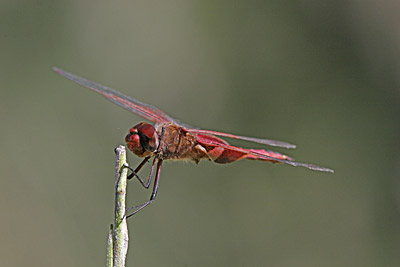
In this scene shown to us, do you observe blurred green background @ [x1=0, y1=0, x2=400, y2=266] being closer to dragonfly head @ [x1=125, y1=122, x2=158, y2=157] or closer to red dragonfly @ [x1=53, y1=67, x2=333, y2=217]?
red dragonfly @ [x1=53, y1=67, x2=333, y2=217]

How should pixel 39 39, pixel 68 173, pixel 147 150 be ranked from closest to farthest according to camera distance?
pixel 147 150, pixel 68 173, pixel 39 39

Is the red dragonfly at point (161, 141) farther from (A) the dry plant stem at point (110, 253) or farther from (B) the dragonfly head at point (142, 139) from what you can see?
(A) the dry plant stem at point (110, 253)

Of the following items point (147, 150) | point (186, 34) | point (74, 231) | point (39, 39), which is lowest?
point (74, 231)

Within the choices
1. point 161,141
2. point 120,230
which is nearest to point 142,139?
point 161,141

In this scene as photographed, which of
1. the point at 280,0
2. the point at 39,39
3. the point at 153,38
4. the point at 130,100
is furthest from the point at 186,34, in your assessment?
the point at 130,100

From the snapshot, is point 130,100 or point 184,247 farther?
point 184,247

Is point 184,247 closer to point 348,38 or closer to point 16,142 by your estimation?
point 16,142

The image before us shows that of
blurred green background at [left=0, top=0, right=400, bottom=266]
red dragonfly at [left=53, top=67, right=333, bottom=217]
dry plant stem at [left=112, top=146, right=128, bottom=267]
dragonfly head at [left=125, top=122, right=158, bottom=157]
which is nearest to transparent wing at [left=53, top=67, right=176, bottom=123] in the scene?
red dragonfly at [left=53, top=67, right=333, bottom=217]
